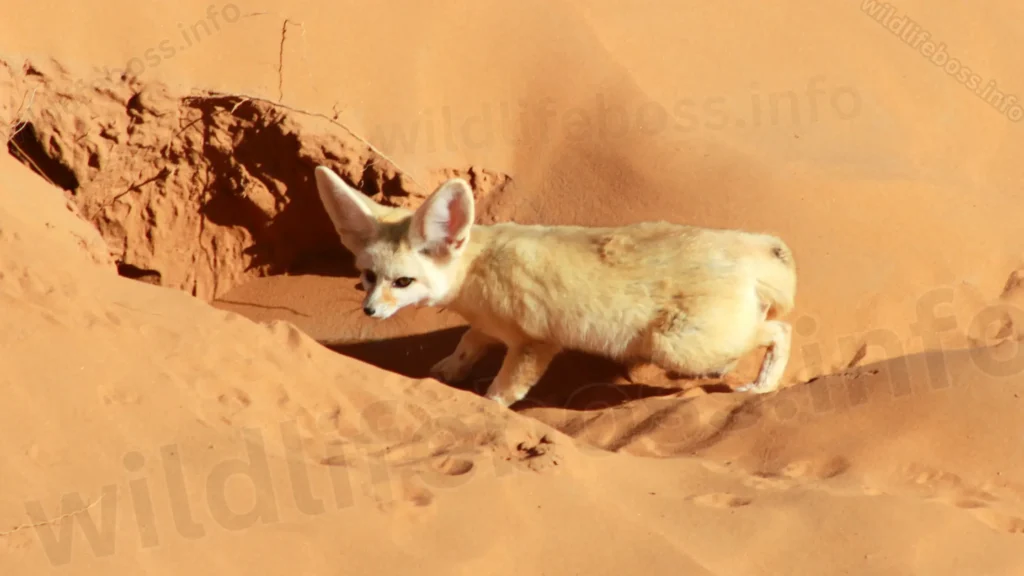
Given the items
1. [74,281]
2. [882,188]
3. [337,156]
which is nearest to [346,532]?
[74,281]

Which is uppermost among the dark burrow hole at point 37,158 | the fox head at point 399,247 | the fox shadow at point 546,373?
the dark burrow hole at point 37,158

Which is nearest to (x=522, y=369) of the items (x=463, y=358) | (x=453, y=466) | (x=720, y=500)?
(x=463, y=358)

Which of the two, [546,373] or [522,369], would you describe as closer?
[522,369]

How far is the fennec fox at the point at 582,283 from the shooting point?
18.6ft

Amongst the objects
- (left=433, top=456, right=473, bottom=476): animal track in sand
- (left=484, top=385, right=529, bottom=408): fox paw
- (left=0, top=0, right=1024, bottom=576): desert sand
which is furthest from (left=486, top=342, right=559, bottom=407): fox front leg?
(left=433, top=456, right=473, bottom=476): animal track in sand

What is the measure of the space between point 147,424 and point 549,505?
1.52 m

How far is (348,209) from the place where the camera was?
5.90 meters

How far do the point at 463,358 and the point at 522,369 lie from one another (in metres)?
0.64

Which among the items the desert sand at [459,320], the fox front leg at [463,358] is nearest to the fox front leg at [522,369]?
the desert sand at [459,320]

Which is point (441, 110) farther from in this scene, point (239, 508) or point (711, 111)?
point (239, 508)

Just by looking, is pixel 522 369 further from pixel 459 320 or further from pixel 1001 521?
pixel 1001 521

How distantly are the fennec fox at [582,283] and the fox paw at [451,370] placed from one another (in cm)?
54

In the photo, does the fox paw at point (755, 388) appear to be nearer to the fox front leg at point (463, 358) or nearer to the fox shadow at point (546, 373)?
the fox shadow at point (546, 373)

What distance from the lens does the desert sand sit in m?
3.62
